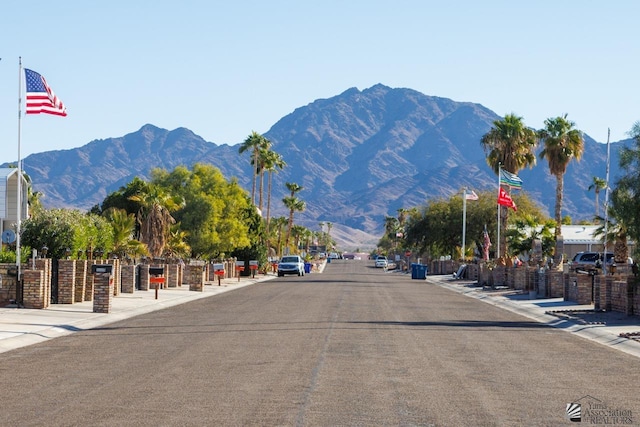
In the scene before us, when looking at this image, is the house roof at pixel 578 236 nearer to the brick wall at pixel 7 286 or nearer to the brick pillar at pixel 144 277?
the brick pillar at pixel 144 277

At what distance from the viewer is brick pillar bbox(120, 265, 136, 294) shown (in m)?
42.5

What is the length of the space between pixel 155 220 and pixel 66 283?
2595 centimetres

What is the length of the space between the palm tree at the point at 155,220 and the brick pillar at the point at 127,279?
14512 millimetres

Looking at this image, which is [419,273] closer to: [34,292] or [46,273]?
[46,273]

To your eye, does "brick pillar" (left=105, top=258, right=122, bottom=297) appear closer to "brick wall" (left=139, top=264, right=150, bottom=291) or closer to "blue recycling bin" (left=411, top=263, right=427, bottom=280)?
"brick wall" (left=139, top=264, right=150, bottom=291)

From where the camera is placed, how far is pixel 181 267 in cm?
5584

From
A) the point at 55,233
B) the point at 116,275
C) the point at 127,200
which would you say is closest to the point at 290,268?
the point at 127,200

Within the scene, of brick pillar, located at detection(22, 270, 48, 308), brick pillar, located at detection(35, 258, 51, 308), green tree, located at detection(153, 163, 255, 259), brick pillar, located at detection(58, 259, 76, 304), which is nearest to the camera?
brick pillar, located at detection(22, 270, 48, 308)

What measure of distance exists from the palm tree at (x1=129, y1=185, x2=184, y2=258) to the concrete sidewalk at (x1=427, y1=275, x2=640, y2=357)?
70.8 feet

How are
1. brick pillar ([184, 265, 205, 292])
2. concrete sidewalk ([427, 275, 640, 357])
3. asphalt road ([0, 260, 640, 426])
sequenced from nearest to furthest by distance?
asphalt road ([0, 260, 640, 426])
concrete sidewalk ([427, 275, 640, 357])
brick pillar ([184, 265, 205, 292])

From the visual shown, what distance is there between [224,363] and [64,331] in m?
8.19

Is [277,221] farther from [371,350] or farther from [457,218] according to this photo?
[371,350]

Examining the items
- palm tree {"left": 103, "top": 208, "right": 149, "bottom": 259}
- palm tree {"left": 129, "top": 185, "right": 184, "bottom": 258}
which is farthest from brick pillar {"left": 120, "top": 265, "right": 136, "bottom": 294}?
palm tree {"left": 129, "top": 185, "right": 184, "bottom": 258}

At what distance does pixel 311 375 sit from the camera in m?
Answer: 15.0
